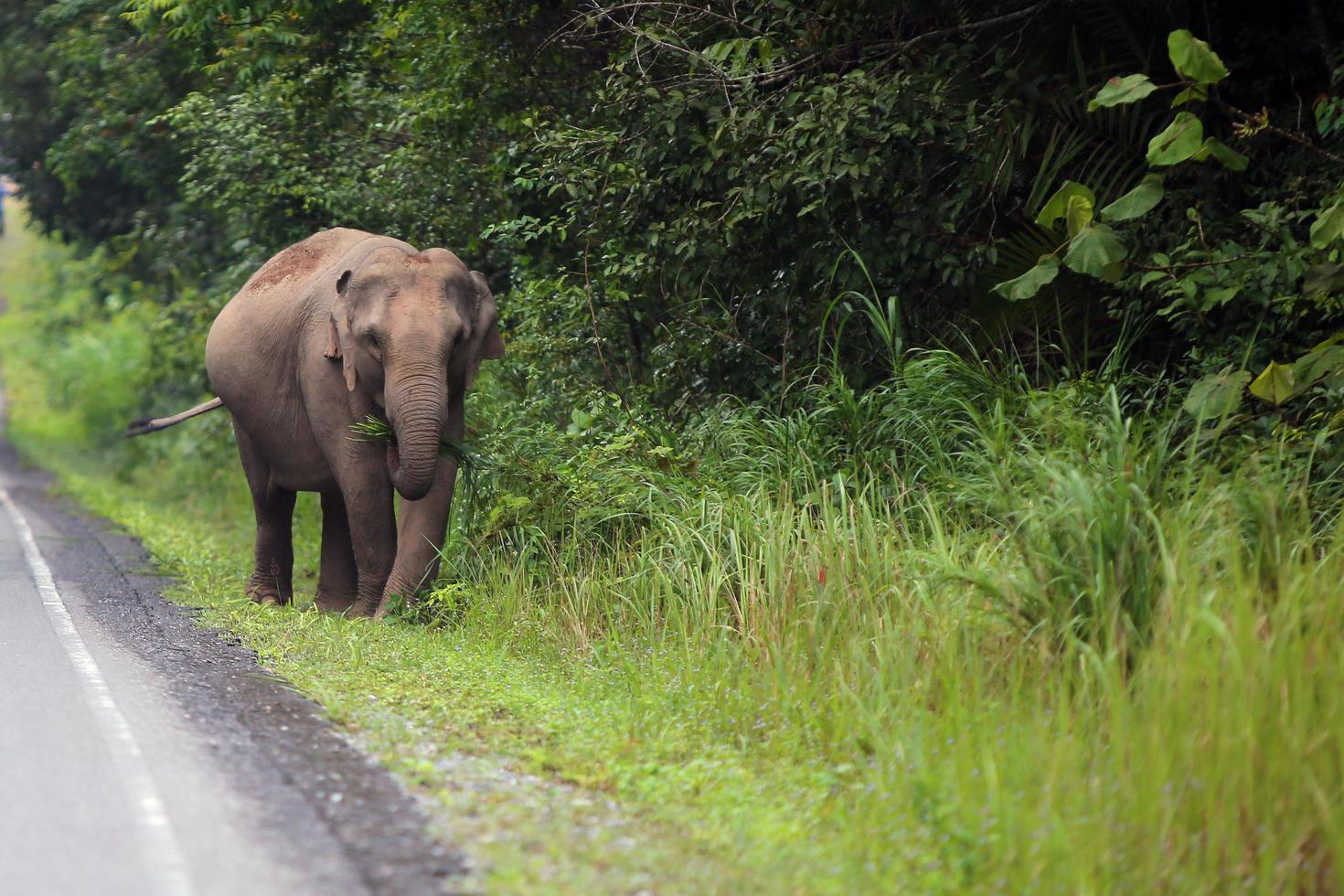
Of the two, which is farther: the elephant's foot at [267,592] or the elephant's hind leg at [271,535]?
the elephant's hind leg at [271,535]

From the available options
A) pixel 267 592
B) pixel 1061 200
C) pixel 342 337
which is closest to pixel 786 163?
pixel 1061 200

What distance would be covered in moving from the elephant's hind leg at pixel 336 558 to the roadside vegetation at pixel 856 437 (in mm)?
749

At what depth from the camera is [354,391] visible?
9852mm

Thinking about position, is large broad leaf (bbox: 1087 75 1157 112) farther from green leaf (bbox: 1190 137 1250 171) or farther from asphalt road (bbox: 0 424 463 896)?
asphalt road (bbox: 0 424 463 896)

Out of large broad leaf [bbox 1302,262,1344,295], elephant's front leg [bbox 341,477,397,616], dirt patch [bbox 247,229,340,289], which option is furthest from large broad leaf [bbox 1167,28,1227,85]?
dirt patch [bbox 247,229,340,289]

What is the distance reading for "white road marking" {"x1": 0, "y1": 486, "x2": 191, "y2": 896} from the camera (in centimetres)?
480

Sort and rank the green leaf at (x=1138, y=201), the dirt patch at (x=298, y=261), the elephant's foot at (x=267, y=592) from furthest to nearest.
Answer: the elephant's foot at (x=267, y=592), the dirt patch at (x=298, y=261), the green leaf at (x=1138, y=201)

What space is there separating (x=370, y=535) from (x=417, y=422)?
113cm

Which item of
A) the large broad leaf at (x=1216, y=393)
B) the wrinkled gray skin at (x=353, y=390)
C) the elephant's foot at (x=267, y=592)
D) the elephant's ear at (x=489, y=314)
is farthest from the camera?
the elephant's foot at (x=267, y=592)

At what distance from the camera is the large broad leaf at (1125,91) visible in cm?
711

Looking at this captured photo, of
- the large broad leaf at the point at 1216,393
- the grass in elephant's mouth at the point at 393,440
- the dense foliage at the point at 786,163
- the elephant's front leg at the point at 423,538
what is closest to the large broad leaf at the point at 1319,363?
the large broad leaf at the point at 1216,393

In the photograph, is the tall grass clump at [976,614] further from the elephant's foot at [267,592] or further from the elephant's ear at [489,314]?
the elephant's foot at [267,592]

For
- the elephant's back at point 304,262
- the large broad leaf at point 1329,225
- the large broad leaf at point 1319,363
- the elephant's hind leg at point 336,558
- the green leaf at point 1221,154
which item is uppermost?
the green leaf at point 1221,154

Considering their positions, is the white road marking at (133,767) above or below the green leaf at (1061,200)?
below
